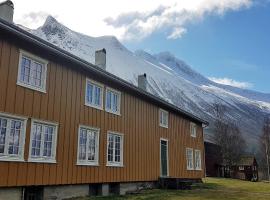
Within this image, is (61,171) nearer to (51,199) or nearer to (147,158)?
(51,199)

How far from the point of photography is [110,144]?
2141 centimetres

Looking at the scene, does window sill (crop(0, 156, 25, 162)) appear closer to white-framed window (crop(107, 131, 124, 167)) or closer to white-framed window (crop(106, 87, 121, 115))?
white-framed window (crop(107, 131, 124, 167))

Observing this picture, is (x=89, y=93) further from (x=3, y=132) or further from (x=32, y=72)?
(x=3, y=132)

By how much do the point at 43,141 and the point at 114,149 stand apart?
5.95 meters

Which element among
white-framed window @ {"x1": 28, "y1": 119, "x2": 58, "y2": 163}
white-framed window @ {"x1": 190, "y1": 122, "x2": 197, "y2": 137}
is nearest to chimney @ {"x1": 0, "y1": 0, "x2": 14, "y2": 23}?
white-framed window @ {"x1": 28, "y1": 119, "x2": 58, "y2": 163}

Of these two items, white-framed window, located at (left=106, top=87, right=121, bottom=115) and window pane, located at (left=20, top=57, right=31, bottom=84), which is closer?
window pane, located at (left=20, top=57, right=31, bottom=84)

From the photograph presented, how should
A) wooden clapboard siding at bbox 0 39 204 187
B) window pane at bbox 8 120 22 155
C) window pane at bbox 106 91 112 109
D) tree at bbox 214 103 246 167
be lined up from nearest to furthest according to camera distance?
window pane at bbox 8 120 22 155
wooden clapboard siding at bbox 0 39 204 187
window pane at bbox 106 91 112 109
tree at bbox 214 103 246 167

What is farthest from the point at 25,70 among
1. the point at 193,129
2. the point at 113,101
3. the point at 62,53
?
the point at 193,129

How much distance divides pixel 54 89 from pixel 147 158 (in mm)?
10385

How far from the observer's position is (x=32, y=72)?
53.8ft

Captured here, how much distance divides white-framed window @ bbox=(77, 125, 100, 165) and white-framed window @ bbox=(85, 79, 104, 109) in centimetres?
137

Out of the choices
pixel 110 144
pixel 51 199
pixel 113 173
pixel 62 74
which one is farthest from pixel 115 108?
pixel 51 199

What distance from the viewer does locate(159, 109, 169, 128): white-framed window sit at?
28.4m

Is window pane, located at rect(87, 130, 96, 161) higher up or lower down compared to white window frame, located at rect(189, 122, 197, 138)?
lower down
